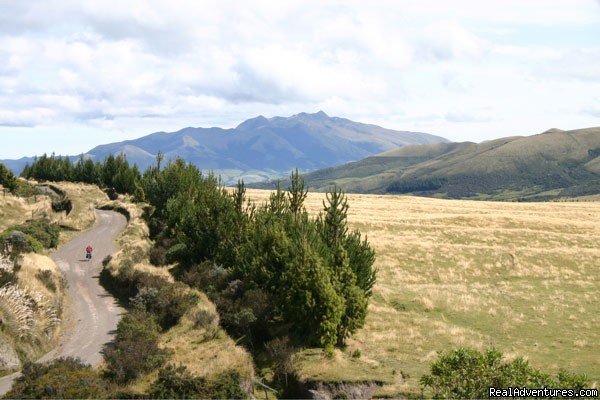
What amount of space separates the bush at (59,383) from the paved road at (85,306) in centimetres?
228

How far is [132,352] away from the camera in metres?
27.3

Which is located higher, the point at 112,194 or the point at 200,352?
the point at 112,194

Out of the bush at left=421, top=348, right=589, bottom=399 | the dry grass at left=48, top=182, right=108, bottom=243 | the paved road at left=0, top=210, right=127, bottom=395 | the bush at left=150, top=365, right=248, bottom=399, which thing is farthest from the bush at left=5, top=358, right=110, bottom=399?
the dry grass at left=48, top=182, right=108, bottom=243

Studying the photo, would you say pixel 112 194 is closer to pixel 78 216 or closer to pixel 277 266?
pixel 78 216

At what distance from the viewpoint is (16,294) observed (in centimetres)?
2989

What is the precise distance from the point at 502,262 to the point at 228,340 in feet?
126

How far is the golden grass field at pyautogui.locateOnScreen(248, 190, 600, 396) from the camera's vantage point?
100 ft

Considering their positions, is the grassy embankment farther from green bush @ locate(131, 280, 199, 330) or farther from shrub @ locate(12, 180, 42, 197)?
shrub @ locate(12, 180, 42, 197)

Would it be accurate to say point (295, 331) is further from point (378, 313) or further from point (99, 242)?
point (99, 242)

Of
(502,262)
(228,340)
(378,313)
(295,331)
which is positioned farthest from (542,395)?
(502,262)

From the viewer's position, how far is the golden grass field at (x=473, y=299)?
3053 centimetres

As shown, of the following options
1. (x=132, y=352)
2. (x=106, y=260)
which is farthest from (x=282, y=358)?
(x=106, y=260)

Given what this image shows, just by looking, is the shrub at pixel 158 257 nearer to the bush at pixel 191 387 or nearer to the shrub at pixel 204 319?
the shrub at pixel 204 319

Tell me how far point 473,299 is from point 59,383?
34.0 m
